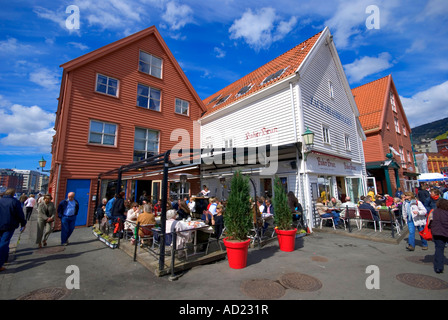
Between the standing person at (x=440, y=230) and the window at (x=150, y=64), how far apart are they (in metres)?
16.4

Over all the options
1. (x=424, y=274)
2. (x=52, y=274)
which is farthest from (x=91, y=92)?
(x=424, y=274)

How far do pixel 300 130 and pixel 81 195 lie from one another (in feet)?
41.0

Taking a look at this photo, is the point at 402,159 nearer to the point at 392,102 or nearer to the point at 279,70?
the point at 392,102

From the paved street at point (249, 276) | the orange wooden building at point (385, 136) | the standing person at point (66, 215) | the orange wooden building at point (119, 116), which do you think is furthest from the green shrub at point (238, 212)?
the orange wooden building at point (385, 136)

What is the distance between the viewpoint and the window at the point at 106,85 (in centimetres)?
1248

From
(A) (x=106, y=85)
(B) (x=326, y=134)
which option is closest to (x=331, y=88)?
(B) (x=326, y=134)

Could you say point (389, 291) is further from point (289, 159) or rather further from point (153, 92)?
point (153, 92)

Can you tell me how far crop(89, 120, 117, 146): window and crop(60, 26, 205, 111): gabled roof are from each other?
330cm

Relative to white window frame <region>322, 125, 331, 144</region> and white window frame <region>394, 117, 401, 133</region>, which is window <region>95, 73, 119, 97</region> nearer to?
white window frame <region>322, 125, 331, 144</region>

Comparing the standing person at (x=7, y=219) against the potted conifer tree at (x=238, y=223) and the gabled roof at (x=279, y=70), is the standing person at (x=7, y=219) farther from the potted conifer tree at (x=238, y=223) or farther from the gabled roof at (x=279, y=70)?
the gabled roof at (x=279, y=70)

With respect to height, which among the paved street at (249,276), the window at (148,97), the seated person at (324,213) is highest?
the window at (148,97)

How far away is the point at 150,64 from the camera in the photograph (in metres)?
14.8

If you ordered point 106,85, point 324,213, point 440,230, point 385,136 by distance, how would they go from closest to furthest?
point 440,230
point 324,213
point 106,85
point 385,136

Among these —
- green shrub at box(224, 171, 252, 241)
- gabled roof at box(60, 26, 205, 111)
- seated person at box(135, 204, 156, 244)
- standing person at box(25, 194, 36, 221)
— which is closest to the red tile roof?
gabled roof at box(60, 26, 205, 111)
